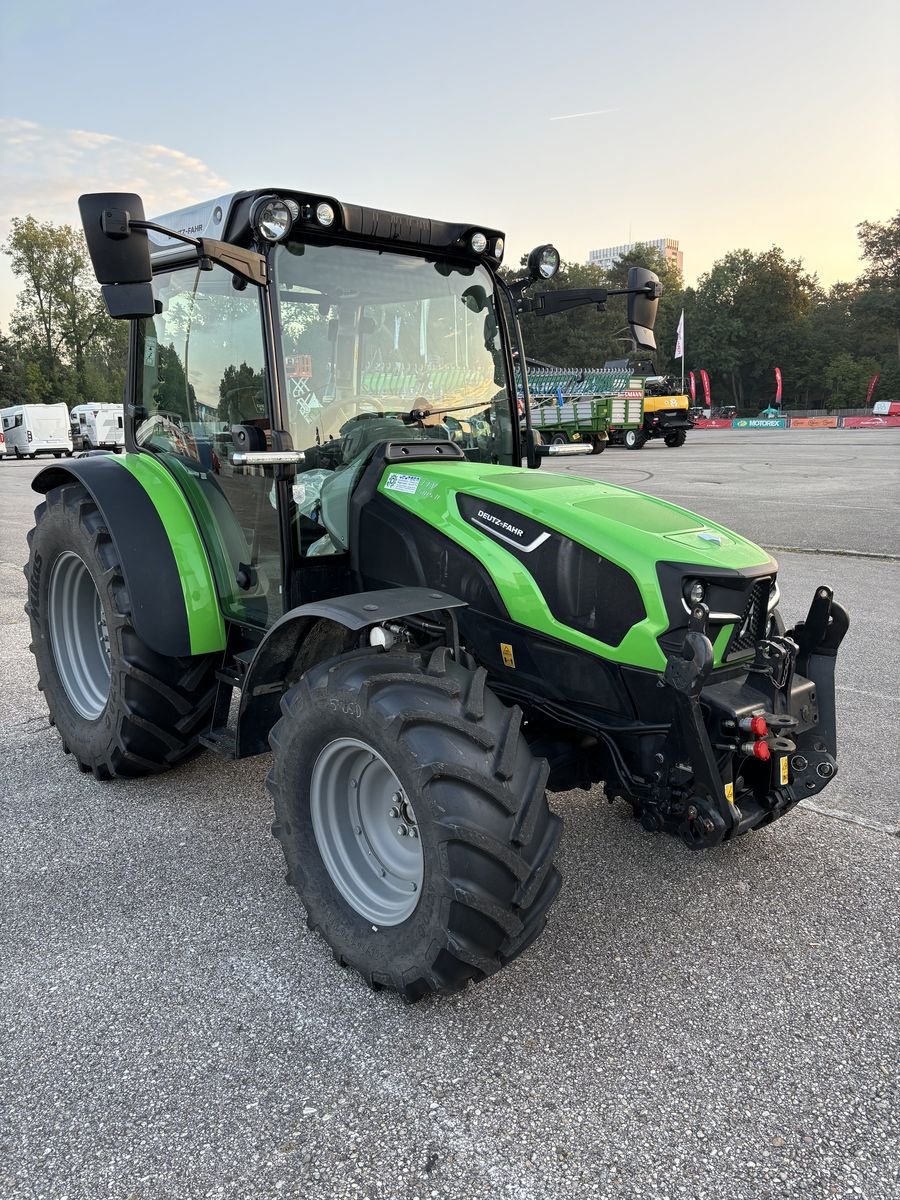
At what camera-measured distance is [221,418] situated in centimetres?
359

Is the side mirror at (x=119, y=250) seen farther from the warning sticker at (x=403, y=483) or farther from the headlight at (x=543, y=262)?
the headlight at (x=543, y=262)

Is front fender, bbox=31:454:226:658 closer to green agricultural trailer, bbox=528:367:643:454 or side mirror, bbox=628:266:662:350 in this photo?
side mirror, bbox=628:266:662:350

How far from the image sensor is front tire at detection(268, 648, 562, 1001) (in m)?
2.30

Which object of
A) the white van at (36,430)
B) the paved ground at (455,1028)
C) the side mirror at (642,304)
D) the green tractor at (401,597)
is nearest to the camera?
the paved ground at (455,1028)

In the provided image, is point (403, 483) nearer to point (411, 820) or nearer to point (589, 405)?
point (411, 820)

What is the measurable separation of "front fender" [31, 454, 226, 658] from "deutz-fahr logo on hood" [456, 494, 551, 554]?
1335mm

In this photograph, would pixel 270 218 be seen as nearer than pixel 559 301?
Yes

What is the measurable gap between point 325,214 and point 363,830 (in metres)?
2.11

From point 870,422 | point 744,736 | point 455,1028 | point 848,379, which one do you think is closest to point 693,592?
point 744,736

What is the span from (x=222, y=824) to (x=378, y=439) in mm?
1713

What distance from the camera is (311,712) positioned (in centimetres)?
268

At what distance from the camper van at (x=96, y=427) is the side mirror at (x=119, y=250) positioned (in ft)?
109

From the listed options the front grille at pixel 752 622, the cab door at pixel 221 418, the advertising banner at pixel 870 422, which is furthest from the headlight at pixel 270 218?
the advertising banner at pixel 870 422

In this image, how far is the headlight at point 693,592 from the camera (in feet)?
8.87
